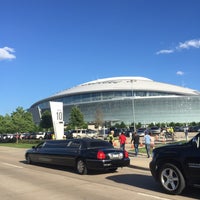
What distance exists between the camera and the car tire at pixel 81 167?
13.3 meters

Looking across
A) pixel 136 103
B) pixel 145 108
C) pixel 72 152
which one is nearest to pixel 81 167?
pixel 72 152

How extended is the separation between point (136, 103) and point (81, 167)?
10706 centimetres

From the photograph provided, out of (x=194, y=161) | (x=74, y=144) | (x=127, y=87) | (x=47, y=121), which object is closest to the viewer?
(x=194, y=161)

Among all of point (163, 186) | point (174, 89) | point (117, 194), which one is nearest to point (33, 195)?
Result: point (117, 194)

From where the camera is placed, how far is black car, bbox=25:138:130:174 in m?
12.9

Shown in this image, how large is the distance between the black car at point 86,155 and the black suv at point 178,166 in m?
3.61

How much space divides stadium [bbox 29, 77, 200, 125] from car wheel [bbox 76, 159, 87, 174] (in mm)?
97356

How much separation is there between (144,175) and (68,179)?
9.65 feet

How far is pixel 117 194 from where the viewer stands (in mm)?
9102

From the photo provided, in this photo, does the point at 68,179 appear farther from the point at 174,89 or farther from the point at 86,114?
the point at 174,89

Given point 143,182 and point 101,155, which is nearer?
point 143,182

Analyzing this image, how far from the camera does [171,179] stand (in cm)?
901

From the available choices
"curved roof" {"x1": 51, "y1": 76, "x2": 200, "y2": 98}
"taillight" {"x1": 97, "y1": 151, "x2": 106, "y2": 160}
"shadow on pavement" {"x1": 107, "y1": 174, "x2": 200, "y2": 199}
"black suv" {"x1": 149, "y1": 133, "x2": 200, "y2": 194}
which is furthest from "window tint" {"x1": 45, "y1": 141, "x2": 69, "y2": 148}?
"curved roof" {"x1": 51, "y1": 76, "x2": 200, "y2": 98}

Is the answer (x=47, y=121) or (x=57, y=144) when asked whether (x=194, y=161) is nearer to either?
(x=57, y=144)
